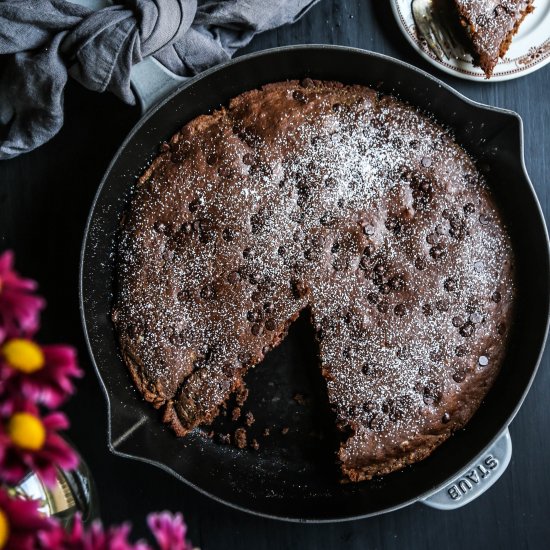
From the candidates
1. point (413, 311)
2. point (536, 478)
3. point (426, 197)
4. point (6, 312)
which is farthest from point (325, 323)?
point (6, 312)

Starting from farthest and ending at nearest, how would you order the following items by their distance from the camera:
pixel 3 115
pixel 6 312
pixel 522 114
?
1. pixel 522 114
2. pixel 3 115
3. pixel 6 312

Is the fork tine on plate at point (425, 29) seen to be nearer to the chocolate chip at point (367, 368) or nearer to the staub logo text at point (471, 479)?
the chocolate chip at point (367, 368)

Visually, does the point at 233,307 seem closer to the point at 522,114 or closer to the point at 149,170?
the point at 149,170

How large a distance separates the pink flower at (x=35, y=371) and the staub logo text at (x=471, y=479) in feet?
7.12

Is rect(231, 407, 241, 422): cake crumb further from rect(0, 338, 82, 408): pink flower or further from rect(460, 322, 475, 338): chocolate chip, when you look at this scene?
rect(0, 338, 82, 408): pink flower

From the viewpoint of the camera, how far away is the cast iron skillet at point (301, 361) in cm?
282

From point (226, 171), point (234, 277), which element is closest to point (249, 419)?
point (234, 277)

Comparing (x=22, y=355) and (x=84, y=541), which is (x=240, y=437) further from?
(x=22, y=355)

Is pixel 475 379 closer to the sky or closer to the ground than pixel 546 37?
closer to the ground

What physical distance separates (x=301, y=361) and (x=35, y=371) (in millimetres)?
1903

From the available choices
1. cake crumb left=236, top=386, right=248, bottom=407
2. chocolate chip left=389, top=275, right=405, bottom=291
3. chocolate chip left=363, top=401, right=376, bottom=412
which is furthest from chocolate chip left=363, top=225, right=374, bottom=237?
cake crumb left=236, top=386, right=248, bottom=407

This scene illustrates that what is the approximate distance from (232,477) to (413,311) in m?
1.13

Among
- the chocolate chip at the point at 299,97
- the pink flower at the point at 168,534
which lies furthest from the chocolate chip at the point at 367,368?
the pink flower at the point at 168,534

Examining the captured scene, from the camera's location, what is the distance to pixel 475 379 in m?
3.01
